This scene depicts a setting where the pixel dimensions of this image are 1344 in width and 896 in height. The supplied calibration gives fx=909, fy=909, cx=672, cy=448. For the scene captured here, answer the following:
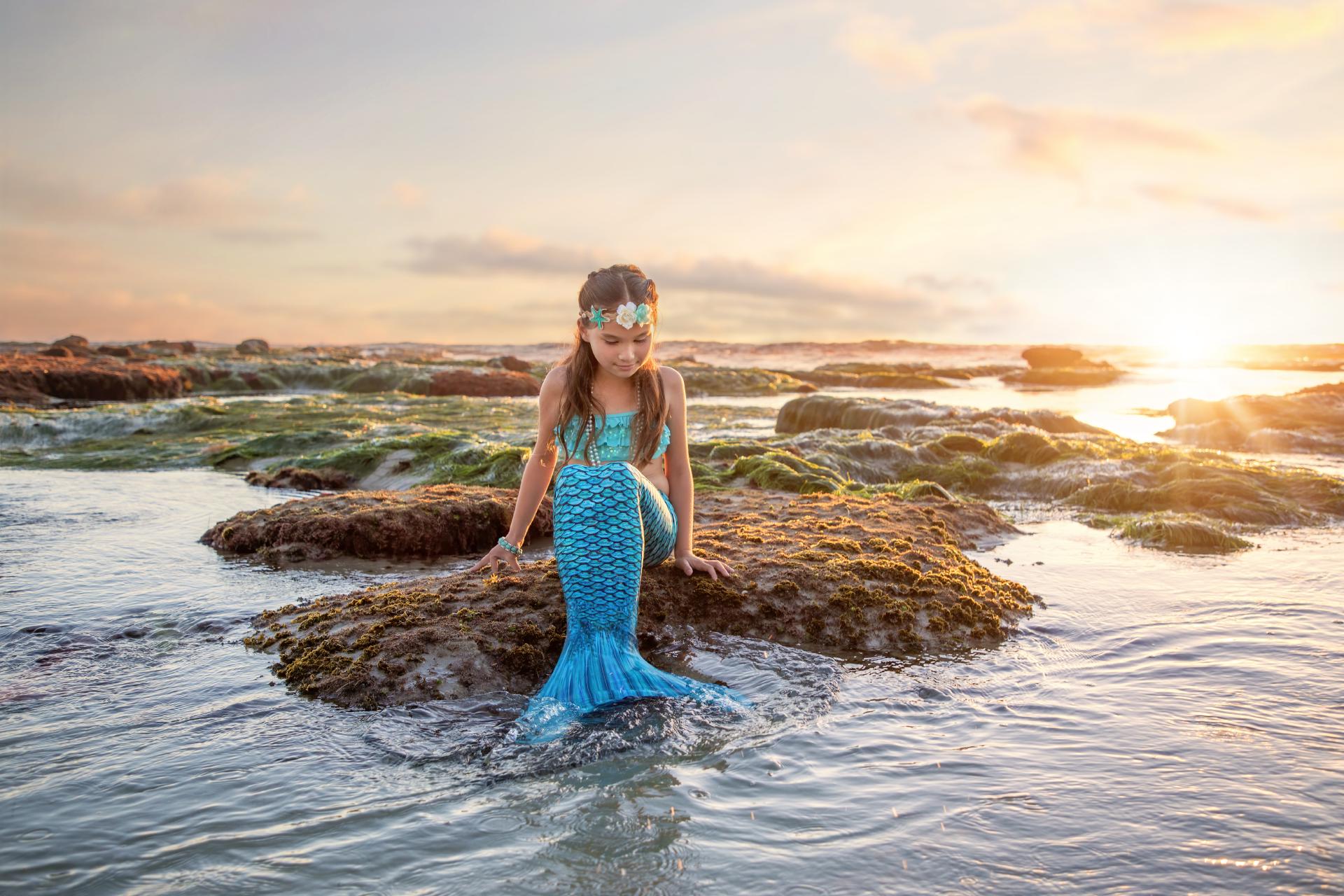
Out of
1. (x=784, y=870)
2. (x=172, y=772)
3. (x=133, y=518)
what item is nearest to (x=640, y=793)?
(x=784, y=870)

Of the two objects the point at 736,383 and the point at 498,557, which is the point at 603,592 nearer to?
the point at 498,557

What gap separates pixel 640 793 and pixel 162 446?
16330mm

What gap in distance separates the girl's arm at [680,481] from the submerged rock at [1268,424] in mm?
16313

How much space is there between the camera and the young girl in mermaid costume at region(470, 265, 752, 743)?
459cm

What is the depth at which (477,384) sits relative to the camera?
37750 millimetres

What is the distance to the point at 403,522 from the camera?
8.22 m

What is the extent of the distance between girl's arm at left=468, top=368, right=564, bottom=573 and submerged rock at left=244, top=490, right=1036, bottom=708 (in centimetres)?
30

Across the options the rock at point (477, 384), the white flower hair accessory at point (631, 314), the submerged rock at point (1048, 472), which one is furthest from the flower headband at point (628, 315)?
the rock at point (477, 384)

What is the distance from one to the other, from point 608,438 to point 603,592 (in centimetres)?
96

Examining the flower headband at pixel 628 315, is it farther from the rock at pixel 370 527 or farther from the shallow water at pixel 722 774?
the rock at pixel 370 527

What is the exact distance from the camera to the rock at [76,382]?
94.6 feet

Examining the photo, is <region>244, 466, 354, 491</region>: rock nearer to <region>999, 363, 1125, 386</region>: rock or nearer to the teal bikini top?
the teal bikini top

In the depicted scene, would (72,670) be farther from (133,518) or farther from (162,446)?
(162,446)

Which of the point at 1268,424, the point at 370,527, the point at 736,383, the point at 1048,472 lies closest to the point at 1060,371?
the point at 736,383
